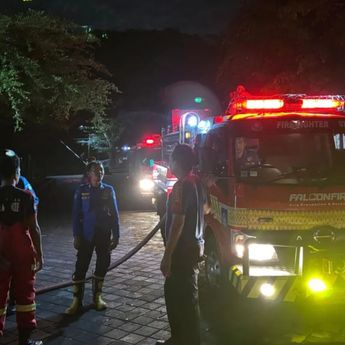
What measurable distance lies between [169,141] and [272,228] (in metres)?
6.01

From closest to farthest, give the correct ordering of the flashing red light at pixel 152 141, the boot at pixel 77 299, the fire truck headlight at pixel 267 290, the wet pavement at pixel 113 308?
the fire truck headlight at pixel 267 290 < the wet pavement at pixel 113 308 < the boot at pixel 77 299 < the flashing red light at pixel 152 141

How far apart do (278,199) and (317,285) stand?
939mm

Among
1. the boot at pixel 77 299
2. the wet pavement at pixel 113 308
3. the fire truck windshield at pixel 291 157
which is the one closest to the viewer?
the wet pavement at pixel 113 308

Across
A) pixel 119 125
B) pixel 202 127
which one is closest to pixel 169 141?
pixel 202 127

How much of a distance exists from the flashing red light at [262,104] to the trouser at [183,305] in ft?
8.56

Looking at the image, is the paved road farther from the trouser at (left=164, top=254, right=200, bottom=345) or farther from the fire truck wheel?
the trouser at (left=164, top=254, right=200, bottom=345)

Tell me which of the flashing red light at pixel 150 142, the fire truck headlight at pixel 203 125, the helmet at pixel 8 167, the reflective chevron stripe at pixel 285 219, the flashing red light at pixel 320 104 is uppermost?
the flashing red light at pixel 150 142

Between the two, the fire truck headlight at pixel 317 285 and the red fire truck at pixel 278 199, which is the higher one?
the red fire truck at pixel 278 199

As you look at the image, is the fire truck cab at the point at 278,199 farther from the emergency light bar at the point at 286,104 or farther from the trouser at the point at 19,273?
the trouser at the point at 19,273

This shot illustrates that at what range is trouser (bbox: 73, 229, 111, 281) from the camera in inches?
221

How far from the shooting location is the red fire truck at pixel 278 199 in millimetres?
4781

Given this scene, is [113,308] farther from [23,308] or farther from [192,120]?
[192,120]

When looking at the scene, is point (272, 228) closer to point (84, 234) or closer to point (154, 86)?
point (84, 234)

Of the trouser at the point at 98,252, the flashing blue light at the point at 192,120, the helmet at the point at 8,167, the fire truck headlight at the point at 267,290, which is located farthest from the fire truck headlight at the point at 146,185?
the helmet at the point at 8,167
